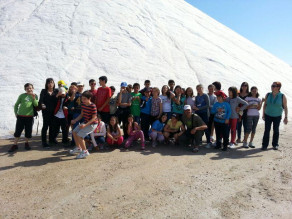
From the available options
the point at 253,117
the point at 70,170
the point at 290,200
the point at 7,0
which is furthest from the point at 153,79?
the point at 7,0

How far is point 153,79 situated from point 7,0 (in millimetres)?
11405

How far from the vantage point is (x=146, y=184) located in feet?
11.2

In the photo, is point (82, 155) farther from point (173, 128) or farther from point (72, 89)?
point (173, 128)

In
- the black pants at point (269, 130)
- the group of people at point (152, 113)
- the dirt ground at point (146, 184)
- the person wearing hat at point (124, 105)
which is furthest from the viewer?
the person wearing hat at point (124, 105)

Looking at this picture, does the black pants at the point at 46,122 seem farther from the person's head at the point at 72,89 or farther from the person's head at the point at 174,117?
the person's head at the point at 174,117

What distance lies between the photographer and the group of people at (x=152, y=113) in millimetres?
5191

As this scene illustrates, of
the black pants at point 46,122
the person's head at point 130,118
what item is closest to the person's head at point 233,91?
the person's head at point 130,118

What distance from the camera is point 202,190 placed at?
326 cm

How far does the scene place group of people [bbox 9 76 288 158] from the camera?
519cm

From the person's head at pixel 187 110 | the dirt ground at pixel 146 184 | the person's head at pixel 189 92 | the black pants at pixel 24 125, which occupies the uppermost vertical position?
the person's head at pixel 189 92

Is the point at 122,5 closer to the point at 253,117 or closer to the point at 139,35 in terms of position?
the point at 139,35

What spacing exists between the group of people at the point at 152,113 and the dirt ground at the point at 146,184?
1.49 ft

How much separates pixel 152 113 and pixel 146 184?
8.42ft

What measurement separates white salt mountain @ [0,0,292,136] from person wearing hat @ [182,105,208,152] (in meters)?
4.58
